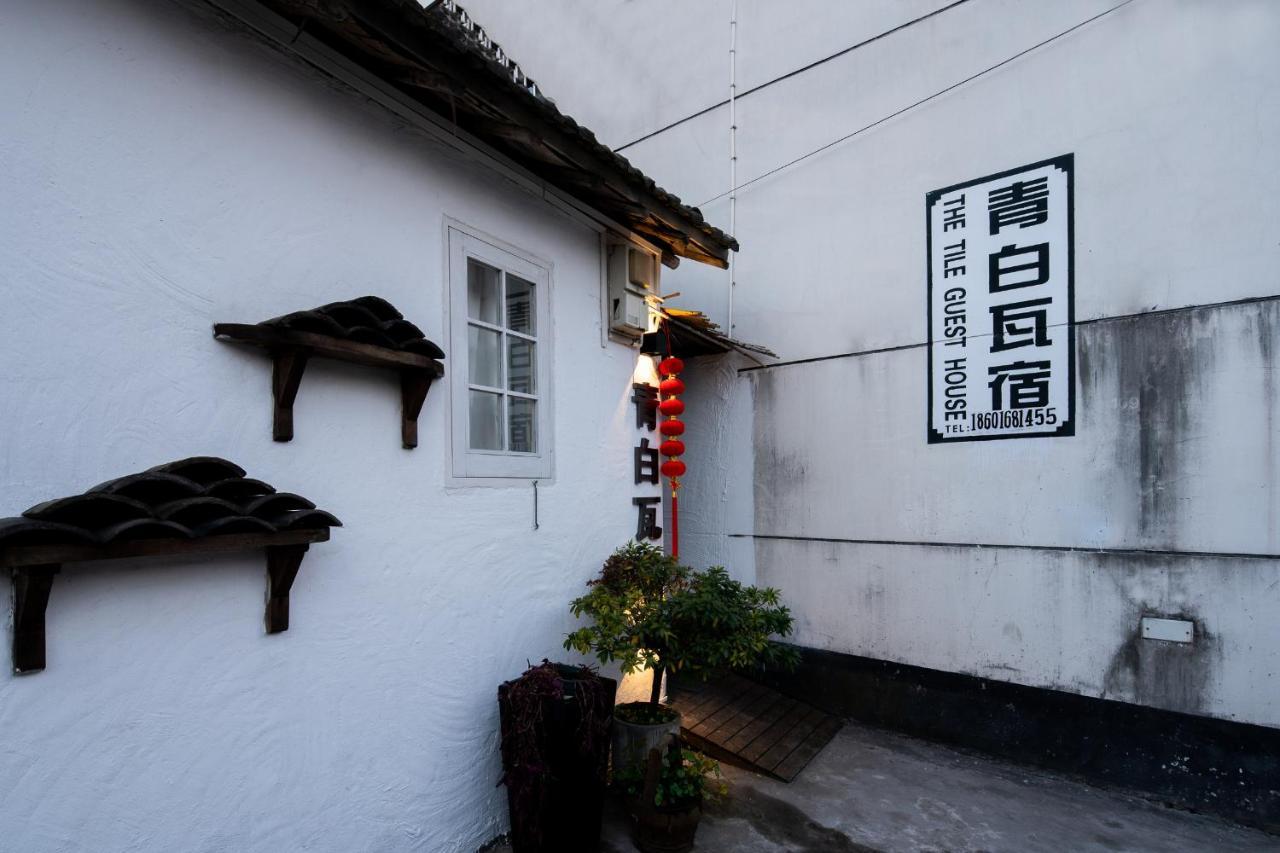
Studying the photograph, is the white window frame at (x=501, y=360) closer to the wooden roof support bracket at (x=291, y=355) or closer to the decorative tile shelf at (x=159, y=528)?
the wooden roof support bracket at (x=291, y=355)

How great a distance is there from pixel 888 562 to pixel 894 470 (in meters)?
0.87

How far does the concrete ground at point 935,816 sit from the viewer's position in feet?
13.9

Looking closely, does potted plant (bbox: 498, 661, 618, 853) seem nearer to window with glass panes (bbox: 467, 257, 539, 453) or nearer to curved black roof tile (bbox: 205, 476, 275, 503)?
window with glass panes (bbox: 467, 257, 539, 453)

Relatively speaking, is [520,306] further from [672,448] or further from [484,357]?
[672,448]

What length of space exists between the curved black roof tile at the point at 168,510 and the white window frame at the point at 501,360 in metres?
1.19

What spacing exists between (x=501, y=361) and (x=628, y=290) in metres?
1.49

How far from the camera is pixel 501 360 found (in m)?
4.42

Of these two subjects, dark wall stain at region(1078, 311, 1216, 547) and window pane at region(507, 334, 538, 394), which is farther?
dark wall stain at region(1078, 311, 1216, 547)

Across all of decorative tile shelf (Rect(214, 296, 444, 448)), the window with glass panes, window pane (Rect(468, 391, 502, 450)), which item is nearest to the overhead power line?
the window with glass panes

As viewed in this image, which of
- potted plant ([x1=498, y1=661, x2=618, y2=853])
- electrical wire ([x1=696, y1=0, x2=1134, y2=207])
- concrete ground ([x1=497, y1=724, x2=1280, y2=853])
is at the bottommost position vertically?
concrete ground ([x1=497, y1=724, x2=1280, y2=853])

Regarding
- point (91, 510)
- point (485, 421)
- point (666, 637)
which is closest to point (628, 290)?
point (485, 421)

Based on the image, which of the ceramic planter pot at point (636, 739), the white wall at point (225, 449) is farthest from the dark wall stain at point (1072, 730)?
the white wall at point (225, 449)

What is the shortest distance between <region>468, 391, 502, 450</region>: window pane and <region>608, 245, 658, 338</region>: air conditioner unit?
1457mm

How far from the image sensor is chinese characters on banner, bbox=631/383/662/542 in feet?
18.8
